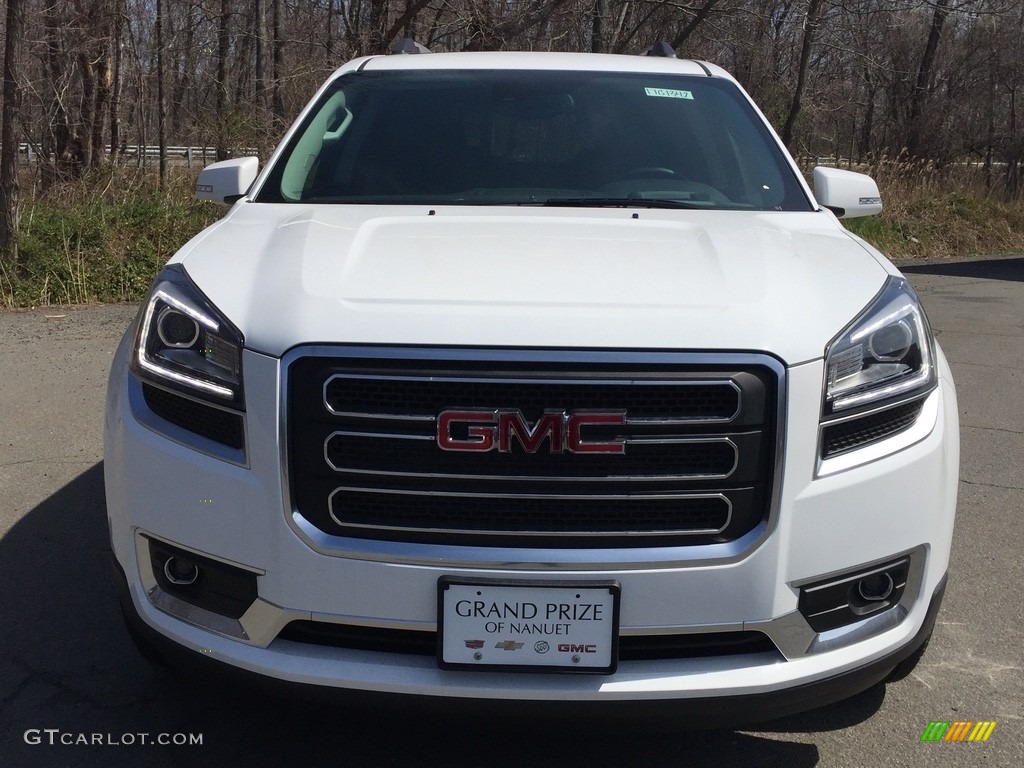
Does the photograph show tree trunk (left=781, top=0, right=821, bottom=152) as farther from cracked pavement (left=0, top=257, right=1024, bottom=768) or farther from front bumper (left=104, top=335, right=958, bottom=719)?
front bumper (left=104, top=335, right=958, bottom=719)

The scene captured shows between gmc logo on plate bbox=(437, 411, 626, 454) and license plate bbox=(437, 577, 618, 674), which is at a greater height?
gmc logo on plate bbox=(437, 411, 626, 454)

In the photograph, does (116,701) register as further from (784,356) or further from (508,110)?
(508,110)

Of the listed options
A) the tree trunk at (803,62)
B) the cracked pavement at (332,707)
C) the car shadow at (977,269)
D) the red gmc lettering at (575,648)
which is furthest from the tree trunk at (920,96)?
the red gmc lettering at (575,648)

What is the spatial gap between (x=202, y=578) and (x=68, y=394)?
4.01 meters

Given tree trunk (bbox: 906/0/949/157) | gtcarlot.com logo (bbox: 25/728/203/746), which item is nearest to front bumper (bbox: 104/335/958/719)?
gtcarlot.com logo (bbox: 25/728/203/746)

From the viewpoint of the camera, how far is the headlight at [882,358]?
208 centimetres

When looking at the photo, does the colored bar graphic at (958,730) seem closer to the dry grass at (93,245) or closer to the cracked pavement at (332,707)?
the cracked pavement at (332,707)

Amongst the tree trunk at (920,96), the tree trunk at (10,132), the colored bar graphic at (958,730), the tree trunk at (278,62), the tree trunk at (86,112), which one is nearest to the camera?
the colored bar graphic at (958,730)

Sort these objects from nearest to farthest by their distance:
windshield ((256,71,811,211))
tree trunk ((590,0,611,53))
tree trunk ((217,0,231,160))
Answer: windshield ((256,71,811,211)) → tree trunk ((590,0,611,53)) → tree trunk ((217,0,231,160))

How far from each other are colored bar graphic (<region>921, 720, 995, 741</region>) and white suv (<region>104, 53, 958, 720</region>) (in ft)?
1.66

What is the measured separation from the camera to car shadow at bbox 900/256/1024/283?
12156mm

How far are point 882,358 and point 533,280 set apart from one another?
0.78 metres

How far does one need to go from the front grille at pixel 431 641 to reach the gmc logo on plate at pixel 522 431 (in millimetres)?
400

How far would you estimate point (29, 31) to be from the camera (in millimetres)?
13562
